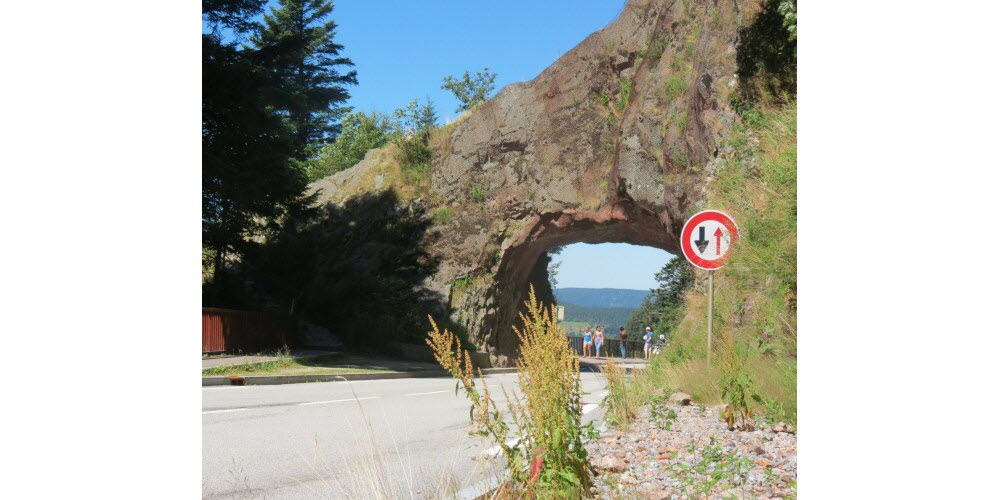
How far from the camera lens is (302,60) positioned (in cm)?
1662

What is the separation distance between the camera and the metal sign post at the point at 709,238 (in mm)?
7980

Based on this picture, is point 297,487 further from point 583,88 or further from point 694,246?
point 583,88

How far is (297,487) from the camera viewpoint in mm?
4641

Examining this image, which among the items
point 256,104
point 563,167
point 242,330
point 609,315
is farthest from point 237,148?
point 609,315

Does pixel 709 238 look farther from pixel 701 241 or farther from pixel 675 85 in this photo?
pixel 675 85

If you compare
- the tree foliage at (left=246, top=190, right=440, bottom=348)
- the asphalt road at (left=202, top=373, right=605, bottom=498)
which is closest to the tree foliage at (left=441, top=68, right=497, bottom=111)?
the tree foliage at (left=246, top=190, right=440, bottom=348)

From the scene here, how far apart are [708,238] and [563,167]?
16387 millimetres

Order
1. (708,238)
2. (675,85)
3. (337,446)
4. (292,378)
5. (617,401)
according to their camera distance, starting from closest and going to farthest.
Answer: (337,446) < (617,401) < (708,238) < (292,378) < (675,85)

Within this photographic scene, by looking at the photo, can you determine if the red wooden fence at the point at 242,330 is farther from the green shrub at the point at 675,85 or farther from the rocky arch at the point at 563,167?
the green shrub at the point at 675,85

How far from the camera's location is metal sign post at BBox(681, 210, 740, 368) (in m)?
7.98

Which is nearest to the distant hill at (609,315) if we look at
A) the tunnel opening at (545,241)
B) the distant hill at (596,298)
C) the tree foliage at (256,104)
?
the distant hill at (596,298)

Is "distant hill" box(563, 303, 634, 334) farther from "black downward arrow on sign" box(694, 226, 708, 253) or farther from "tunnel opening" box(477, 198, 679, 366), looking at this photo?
"black downward arrow on sign" box(694, 226, 708, 253)
